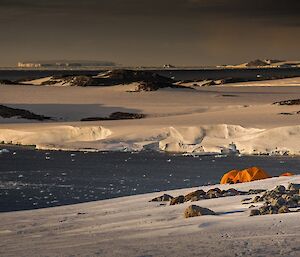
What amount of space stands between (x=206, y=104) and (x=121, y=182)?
2537 cm

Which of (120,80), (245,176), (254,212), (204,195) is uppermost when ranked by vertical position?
(254,212)

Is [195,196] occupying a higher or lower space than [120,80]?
higher

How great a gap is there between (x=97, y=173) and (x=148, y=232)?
11.9 meters

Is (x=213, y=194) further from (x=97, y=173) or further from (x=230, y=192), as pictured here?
(x=97, y=173)

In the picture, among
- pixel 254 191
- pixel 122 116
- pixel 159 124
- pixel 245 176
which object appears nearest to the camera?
pixel 254 191

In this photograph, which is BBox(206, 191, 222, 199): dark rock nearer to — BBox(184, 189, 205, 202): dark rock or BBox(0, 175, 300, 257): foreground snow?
BBox(184, 189, 205, 202): dark rock

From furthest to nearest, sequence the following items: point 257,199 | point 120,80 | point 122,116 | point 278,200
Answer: point 120,80 → point 122,116 → point 257,199 → point 278,200

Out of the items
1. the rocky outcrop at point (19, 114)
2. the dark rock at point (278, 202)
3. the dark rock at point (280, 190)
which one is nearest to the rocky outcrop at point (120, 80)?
the rocky outcrop at point (19, 114)

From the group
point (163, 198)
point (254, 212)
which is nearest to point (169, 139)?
point (163, 198)

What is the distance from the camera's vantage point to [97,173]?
2189 centimetres

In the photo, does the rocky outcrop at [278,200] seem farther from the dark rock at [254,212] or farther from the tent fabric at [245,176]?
the tent fabric at [245,176]

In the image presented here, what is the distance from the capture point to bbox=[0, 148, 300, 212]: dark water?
17484 millimetres

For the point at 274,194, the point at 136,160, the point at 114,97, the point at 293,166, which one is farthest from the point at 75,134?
the point at 274,194

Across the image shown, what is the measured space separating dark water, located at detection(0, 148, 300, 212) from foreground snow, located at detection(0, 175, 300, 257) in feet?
9.68
